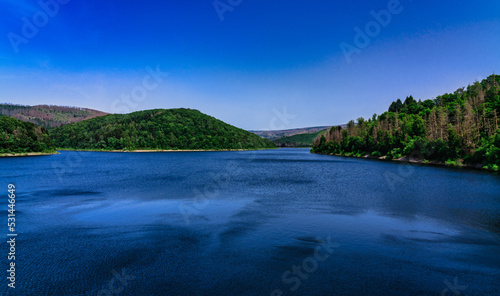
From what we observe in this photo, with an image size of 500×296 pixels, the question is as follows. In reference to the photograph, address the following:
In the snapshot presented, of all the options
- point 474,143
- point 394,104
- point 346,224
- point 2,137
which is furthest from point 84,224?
point 394,104

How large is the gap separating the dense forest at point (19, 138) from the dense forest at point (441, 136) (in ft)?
522

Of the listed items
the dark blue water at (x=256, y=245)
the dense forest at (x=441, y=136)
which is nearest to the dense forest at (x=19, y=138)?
the dark blue water at (x=256, y=245)

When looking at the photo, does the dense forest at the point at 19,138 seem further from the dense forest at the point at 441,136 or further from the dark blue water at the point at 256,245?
the dense forest at the point at 441,136

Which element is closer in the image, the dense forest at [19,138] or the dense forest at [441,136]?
the dense forest at [441,136]

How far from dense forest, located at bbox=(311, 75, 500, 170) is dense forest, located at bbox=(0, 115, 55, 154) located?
522ft

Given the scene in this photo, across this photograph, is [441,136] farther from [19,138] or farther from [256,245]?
[19,138]

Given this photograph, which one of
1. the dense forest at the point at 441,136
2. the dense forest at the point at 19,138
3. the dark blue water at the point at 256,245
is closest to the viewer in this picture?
the dark blue water at the point at 256,245

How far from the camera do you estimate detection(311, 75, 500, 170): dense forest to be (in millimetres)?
72463

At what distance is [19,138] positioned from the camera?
A: 4764 inches

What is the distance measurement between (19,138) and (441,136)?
16991 centimetres

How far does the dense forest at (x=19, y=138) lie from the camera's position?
117 metres

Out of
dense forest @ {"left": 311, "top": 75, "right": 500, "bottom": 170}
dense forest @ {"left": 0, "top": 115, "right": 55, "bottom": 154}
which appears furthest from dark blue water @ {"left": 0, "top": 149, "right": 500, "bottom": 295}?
dense forest @ {"left": 0, "top": 115, "right": 55, "bottom": 154}

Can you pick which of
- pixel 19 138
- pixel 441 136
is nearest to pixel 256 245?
pixel 441 136

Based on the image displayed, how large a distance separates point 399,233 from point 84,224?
23.0 m
